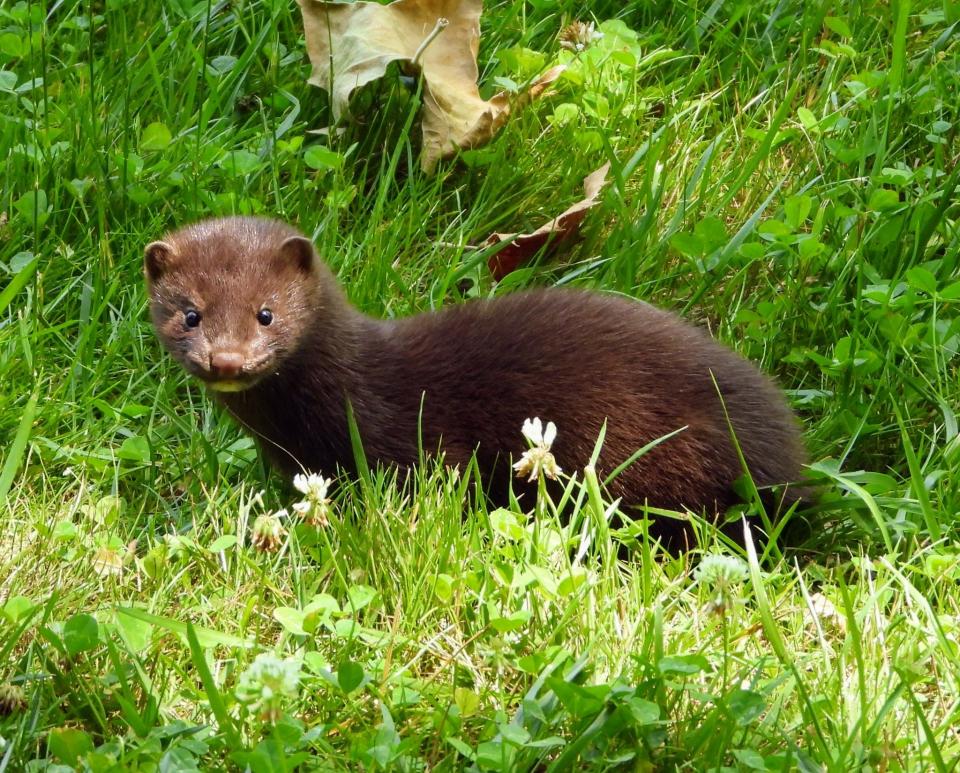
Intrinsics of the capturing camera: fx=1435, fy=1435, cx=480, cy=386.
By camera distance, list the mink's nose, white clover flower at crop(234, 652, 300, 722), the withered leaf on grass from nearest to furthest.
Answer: white clover flower at crop(234, 652, 300, 722) → the mink's nose → the withered leaf on grass

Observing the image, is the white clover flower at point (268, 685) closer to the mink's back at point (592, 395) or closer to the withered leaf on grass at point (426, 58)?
the mink's back at point (592, 395)

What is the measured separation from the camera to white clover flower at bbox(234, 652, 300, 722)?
2.91m

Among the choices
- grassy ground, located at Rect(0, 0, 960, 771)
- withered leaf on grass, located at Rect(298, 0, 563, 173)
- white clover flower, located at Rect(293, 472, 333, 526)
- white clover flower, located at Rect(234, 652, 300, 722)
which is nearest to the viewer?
white clover flower, located at Rect(234, 652, 300, 722)

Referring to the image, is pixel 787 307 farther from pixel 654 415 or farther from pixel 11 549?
pixel 11 549

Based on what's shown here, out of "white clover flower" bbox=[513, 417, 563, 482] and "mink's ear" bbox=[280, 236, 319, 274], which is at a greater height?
"mink's ear" bbox=[280, 236, 319, 274]

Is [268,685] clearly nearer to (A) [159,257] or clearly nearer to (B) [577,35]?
(A) [159,257]

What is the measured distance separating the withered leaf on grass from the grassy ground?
0.39 ft

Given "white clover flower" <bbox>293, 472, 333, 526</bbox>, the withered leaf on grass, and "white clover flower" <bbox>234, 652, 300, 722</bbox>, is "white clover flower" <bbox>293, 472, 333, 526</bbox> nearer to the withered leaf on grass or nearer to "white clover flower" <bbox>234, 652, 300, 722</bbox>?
"white clover flower" <bbox>234, 652, 300, 722</bbox>

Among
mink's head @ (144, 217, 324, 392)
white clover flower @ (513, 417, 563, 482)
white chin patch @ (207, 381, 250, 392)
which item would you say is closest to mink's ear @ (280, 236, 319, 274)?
mink's head @ (144, 217, 324, 392)

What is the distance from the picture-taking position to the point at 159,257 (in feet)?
15.2

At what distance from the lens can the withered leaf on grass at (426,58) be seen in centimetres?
576

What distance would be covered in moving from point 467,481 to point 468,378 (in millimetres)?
777

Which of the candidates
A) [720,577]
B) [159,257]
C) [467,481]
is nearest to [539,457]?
[467,481]

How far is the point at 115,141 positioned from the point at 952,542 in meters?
3.44
